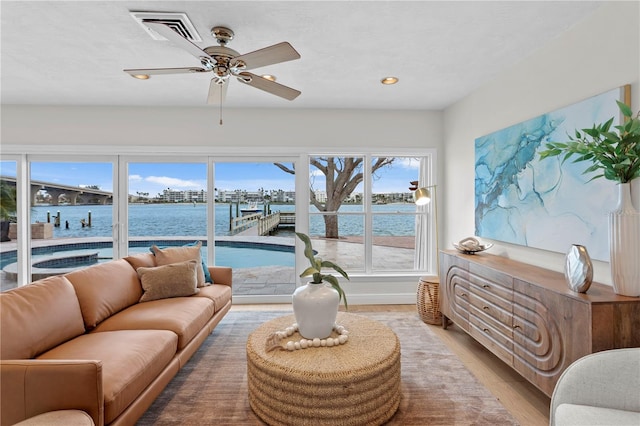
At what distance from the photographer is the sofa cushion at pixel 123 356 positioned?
1589 millimetres

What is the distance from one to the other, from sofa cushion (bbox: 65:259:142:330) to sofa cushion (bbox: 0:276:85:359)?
0.09 meters

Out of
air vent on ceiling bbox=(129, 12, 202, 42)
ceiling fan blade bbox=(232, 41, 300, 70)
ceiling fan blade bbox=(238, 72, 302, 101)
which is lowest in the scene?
ceiling fan blade bbox=(238, 72, 302, 101)

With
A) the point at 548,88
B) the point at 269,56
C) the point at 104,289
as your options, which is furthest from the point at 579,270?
the point at 104,289

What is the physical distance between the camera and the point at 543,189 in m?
2.53

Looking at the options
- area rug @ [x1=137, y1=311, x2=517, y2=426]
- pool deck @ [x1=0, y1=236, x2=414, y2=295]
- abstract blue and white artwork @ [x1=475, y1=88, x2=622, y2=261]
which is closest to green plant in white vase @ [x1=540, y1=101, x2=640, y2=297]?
abstract blue and white artwork @ [x1=475, y1=88, x2=622, y2=261]

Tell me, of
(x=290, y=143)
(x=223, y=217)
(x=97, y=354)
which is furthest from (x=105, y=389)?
(x=290, y=143)

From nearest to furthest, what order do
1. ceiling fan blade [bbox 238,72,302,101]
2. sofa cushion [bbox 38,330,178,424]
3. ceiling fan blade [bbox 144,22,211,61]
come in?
sofa cushion [bbox 38,330,178,424] → ceiling fan blade [bbox 144,22,211,61] → ceiling fan blade [bbox 238,72,302,101]

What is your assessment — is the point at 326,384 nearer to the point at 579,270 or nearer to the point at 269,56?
the point at 579,270

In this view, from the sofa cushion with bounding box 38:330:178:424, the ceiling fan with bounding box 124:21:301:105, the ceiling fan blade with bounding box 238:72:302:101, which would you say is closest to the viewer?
the sofa cushion with bounding box 38:330:178:424

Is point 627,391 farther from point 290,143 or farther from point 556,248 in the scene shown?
point 290,143

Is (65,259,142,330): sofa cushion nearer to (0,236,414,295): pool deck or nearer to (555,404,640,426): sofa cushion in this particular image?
(0,236,414,295): pool deck

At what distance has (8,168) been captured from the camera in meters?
4.09

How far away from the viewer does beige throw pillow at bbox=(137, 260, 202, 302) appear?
9.48 ft

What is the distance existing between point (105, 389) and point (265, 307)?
2.67 m
